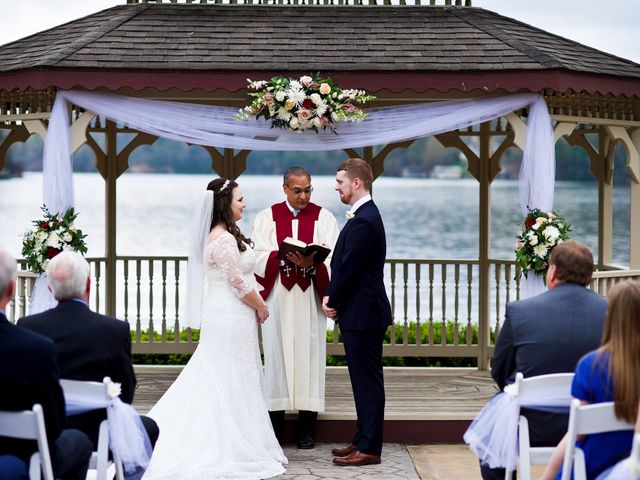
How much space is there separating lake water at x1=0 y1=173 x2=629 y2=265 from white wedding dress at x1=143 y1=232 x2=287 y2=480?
2699 centimetres

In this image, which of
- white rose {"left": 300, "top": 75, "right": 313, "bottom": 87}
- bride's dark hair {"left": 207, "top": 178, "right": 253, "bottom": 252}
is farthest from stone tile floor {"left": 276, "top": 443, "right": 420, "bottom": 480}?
white rose {"left": 300, "top": 75, "right": 313, "bottom": 87}

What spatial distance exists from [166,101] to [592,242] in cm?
4082

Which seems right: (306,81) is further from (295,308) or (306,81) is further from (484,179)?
(484,179)

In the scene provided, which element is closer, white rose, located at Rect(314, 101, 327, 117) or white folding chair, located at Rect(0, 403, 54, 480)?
white folding chair, located at Rect(0, 403, 54, 480)

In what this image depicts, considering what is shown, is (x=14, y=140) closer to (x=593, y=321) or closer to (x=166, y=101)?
(x=166, y=101)

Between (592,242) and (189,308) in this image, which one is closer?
(189,308)

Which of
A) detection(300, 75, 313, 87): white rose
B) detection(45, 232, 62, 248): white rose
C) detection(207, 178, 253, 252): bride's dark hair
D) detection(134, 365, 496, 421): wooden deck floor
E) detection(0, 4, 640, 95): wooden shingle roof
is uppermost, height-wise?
detection(0, 4, 640, 95): wooden shingle roof

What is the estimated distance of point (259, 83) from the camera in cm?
890

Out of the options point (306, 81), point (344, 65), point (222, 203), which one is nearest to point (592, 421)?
point (222, 203)

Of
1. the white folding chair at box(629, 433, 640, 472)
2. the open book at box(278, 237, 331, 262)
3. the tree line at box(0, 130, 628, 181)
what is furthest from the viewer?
the tree line at box(0, 130, 628, 181)

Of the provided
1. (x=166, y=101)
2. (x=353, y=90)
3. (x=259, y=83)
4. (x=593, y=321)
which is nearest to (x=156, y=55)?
(x=166, y=101)

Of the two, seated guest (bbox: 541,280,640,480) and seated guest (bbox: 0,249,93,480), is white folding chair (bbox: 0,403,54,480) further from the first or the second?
seated guest (bbox: 541,280,640,480)

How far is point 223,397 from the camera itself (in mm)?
7824

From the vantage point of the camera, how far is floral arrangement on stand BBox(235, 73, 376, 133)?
884 centimetres
